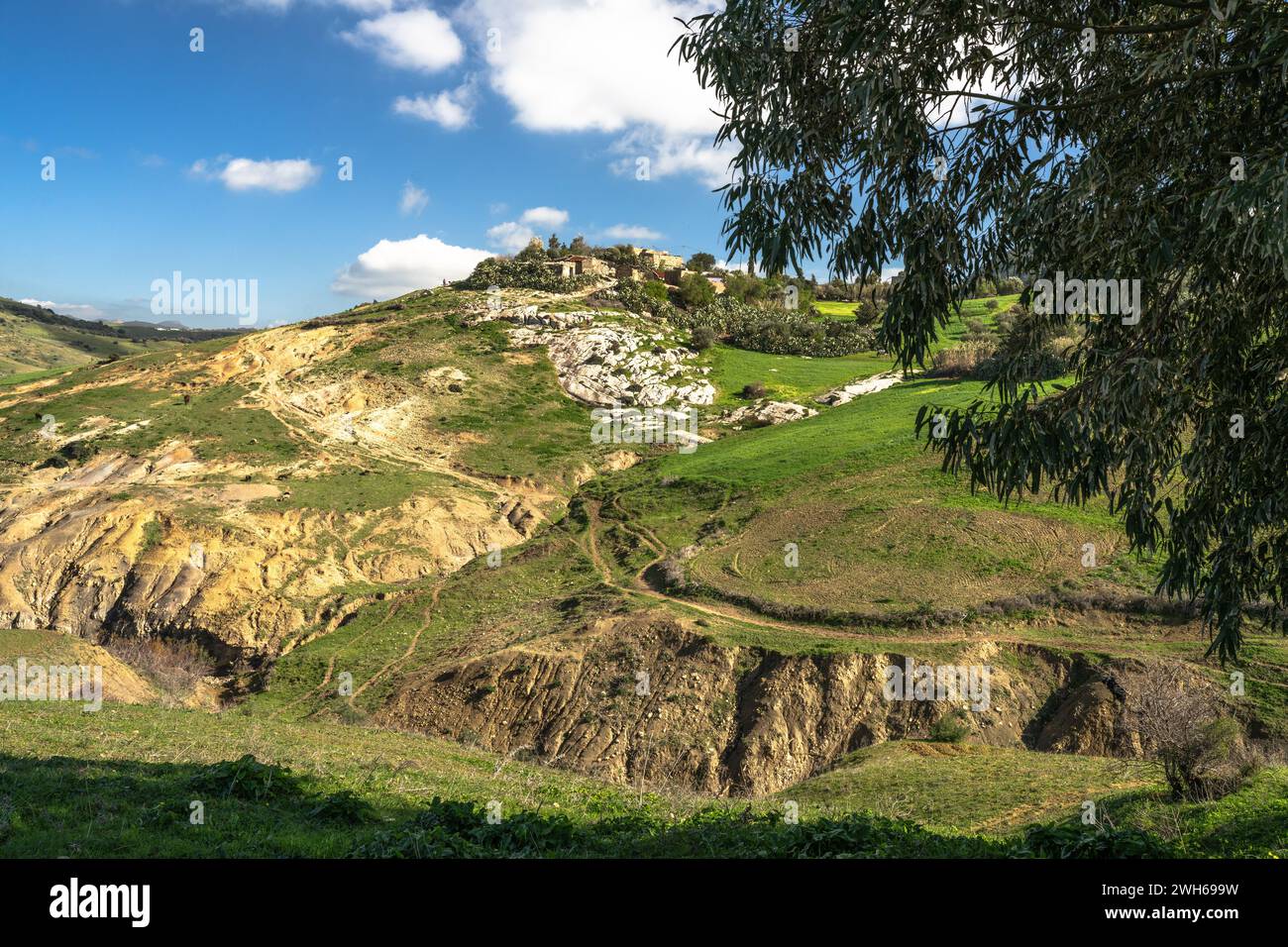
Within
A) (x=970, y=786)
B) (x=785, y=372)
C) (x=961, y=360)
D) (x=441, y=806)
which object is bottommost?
(x=970, y=786)

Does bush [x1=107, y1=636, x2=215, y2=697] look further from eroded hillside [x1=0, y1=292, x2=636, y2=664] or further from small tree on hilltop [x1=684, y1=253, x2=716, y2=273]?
small tree on hilltop [x1=684, y1=253, x2=716, y2=273]

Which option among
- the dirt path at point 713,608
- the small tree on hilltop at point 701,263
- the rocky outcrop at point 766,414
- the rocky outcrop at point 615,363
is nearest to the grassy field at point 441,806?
the dirt path at point 713,608

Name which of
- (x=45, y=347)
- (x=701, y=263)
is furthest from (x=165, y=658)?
(x=45, y=347)

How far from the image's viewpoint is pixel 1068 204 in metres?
8.24

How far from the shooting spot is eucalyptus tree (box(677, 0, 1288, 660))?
26.2 feet

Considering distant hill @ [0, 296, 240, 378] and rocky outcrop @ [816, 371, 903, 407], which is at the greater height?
distant hill @ [0, 296, 240, 378]

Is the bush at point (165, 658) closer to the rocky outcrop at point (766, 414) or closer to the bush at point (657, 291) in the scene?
the rocky outcrop at point (766, 414)

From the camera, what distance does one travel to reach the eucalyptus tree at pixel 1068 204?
26.2 ft

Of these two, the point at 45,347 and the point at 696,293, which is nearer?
the point at 696,293

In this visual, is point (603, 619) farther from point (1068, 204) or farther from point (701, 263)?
point (701, 263)

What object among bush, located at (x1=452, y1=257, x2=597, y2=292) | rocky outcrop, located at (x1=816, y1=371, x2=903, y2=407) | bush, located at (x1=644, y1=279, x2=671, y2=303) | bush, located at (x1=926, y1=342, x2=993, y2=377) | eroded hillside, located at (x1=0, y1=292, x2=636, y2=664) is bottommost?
eroded hillside, located at (x1=0, y1=292, x2=636, y2=664)

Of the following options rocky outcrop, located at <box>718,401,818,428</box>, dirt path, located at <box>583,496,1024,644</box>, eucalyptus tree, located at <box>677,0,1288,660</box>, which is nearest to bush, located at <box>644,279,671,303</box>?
rocky outcrop, located at <box>718,401,818,428</box>

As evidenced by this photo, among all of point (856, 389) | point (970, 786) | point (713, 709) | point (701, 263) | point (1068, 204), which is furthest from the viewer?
point (701, 263)
